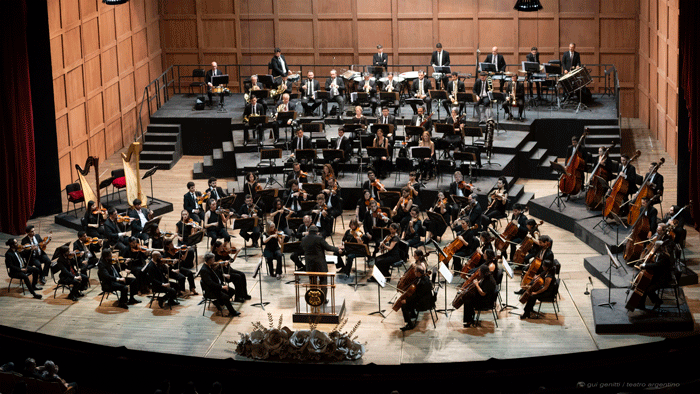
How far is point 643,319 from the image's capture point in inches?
460

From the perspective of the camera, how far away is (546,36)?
2294cm

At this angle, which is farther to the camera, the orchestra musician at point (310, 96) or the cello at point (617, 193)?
the orchestra musician at point (310, 96)

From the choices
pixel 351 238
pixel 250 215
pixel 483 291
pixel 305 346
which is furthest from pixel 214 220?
pixel 483 291

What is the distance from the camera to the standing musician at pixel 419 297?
1180 centimetres

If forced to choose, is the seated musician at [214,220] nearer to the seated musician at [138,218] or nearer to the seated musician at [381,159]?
the seated musician at [138,218]

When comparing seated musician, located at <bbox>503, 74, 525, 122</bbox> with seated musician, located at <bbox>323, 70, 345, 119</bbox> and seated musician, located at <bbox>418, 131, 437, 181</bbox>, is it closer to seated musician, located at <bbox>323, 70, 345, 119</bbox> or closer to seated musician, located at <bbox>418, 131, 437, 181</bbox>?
seated musician, located at <bbox>418, 131, 437, 181</bbox>

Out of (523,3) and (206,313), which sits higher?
(523,3)

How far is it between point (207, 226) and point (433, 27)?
1076cm

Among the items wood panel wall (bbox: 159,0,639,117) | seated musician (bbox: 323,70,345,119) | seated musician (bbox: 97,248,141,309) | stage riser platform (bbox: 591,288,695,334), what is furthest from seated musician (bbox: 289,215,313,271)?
wood panel wall (bbox: 159,0,639,117)

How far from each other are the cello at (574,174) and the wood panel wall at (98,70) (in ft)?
33.0

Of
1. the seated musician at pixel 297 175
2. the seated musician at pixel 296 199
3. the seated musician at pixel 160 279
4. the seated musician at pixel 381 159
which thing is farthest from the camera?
the seated musician at pixel 381 159

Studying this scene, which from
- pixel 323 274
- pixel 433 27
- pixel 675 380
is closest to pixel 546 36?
pixel 433 27

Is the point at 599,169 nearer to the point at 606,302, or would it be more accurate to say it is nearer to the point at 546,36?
the point at 606,302

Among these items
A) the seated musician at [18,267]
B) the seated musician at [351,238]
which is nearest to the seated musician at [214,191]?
the seated musician at [351,238]
